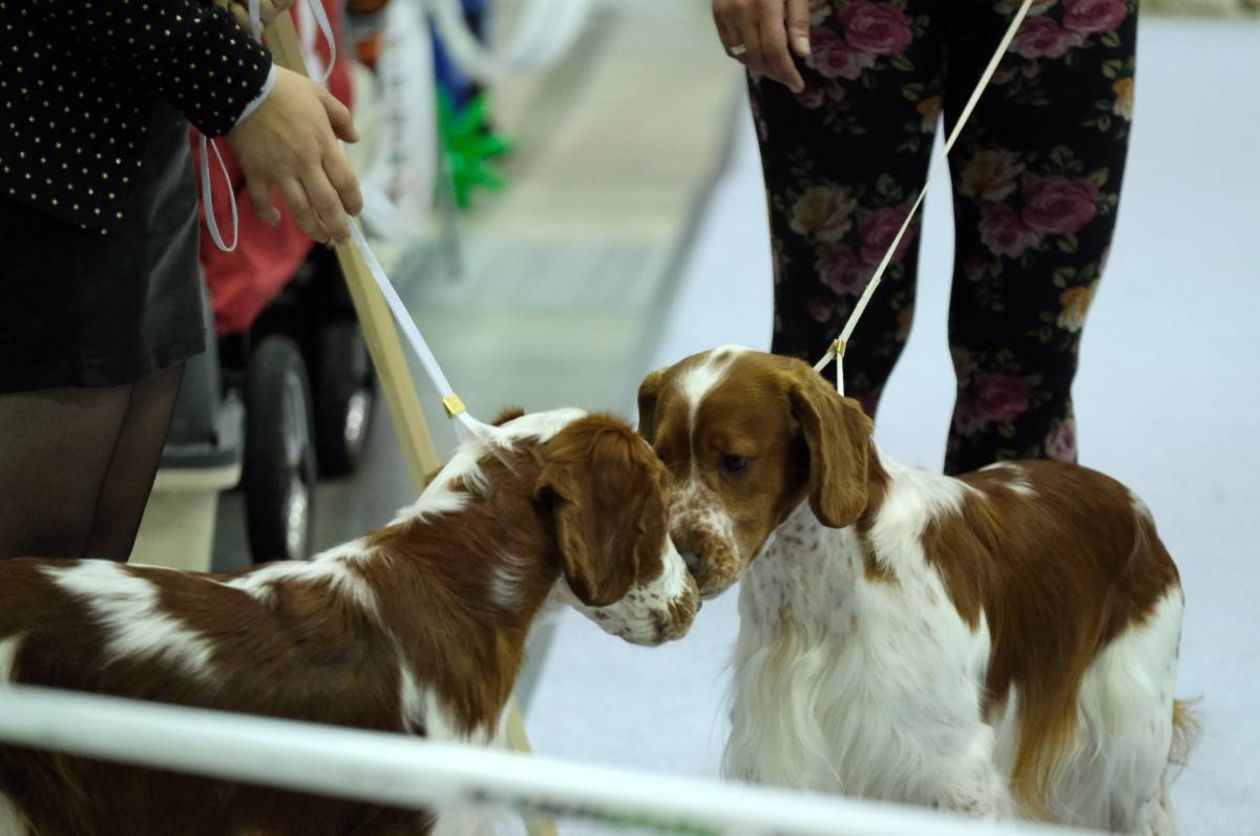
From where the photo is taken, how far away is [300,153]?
138 centimetres

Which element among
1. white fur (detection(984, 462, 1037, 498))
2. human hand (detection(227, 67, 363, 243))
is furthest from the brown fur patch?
human hand (detection(227, 67, 363, 243))

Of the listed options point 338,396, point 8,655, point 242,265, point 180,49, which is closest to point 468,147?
point 338,396

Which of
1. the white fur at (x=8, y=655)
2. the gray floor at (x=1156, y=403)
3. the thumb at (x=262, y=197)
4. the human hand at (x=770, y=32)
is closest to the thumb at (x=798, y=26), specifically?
the human hand at (x=770, y=32)

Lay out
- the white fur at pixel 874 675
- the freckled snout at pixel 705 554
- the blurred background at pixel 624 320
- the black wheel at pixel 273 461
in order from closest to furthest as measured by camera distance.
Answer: the freckled snout at pixel 705 554
the white fur at pixel 874 675
the blurred background at pixel 624 320
the black wheel at pixel 273 461

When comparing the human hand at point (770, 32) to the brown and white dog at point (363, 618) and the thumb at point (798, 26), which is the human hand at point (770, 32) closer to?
the thumb at point (798, 26)

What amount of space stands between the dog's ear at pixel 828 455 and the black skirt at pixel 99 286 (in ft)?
1.94

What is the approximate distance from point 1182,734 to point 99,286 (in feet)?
4.63

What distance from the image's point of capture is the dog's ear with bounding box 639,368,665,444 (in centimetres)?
160

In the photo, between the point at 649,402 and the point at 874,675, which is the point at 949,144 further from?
the point at 874,675

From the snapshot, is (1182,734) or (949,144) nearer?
(949,144)

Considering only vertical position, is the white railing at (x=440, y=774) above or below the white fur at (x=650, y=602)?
above

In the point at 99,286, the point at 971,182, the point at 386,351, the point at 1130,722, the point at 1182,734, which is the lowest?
the point at 1182,734

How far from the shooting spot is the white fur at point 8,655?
1.29 m

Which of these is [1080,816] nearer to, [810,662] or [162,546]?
[810,662]
